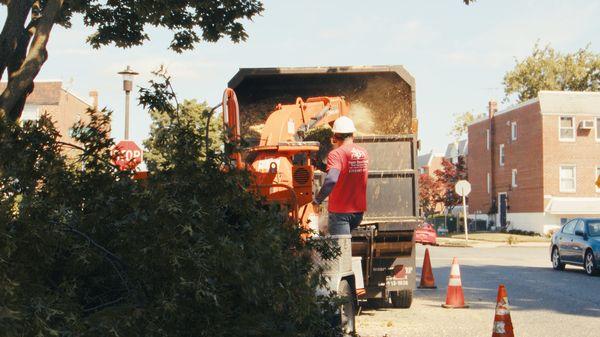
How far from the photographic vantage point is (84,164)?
5.10m

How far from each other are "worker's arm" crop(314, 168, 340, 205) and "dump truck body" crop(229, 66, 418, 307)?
1.95 meters

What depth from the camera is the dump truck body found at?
12.2m

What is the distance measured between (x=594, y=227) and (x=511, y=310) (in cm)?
984

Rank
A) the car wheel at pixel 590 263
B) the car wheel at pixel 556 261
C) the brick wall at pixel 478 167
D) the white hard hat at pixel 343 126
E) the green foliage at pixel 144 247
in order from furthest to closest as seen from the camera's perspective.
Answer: the brick wall at pixel 478 167
the car wheel at pixel 556 261
the car wheel at pixel 590 263
the white hard hat at pixel 343 126
the green foliage at pixel 144 247

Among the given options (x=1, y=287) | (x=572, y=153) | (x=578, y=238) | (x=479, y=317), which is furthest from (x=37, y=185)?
(x=572, y=153)

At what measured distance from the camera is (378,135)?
40.3 ft

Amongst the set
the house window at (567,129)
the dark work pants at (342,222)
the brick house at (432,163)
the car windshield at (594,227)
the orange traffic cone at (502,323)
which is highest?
the brick house at (432,163)

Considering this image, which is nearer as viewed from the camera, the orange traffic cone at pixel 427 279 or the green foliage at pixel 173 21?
the green foliage at pixel 173 21

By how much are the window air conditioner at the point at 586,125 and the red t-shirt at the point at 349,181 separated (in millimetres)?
46841

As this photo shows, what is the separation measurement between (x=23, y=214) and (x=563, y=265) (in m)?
20.9

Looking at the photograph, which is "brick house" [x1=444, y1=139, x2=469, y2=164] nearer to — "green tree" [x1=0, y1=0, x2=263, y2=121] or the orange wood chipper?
the orange wood chipper

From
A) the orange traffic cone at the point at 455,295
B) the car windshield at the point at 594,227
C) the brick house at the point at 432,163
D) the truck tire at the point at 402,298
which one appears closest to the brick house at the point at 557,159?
the car windshield at the point at 594,227

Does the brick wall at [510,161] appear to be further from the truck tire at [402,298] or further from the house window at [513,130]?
the truck tire at [402,298]

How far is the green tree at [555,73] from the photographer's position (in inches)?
2908
